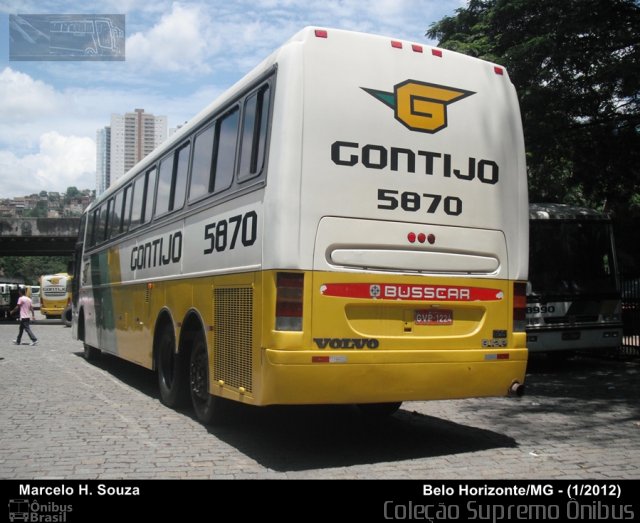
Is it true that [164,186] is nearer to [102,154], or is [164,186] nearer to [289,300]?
[289,300]

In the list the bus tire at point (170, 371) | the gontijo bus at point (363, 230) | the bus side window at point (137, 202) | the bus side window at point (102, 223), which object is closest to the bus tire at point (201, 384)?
the gontijo bus at point (363, 230)

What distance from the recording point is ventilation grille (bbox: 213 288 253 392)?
21.1 feet

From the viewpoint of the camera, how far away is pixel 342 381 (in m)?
6.09

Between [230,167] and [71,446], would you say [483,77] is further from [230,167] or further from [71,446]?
[71,446]

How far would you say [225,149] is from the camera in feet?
24.6

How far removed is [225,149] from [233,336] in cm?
199

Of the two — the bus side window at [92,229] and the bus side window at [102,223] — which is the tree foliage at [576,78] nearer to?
the bus side window at [102,223]

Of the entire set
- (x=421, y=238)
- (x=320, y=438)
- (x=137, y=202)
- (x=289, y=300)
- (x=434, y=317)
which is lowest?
(x=320, y=438)

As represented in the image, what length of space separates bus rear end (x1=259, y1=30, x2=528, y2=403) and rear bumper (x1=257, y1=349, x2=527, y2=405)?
12 mm

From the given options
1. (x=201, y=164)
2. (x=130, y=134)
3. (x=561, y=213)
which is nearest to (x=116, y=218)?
(x=201, y=164)

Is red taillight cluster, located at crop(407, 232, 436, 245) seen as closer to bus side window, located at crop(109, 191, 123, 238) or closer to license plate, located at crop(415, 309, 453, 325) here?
license plate, located at crop(415, 309, 453, 325)

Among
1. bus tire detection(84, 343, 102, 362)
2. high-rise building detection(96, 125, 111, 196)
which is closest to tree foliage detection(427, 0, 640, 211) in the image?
bus tire detection(84, 343, 102, 362)

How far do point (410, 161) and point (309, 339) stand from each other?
188cm

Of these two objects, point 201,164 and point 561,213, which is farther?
point 561,213
